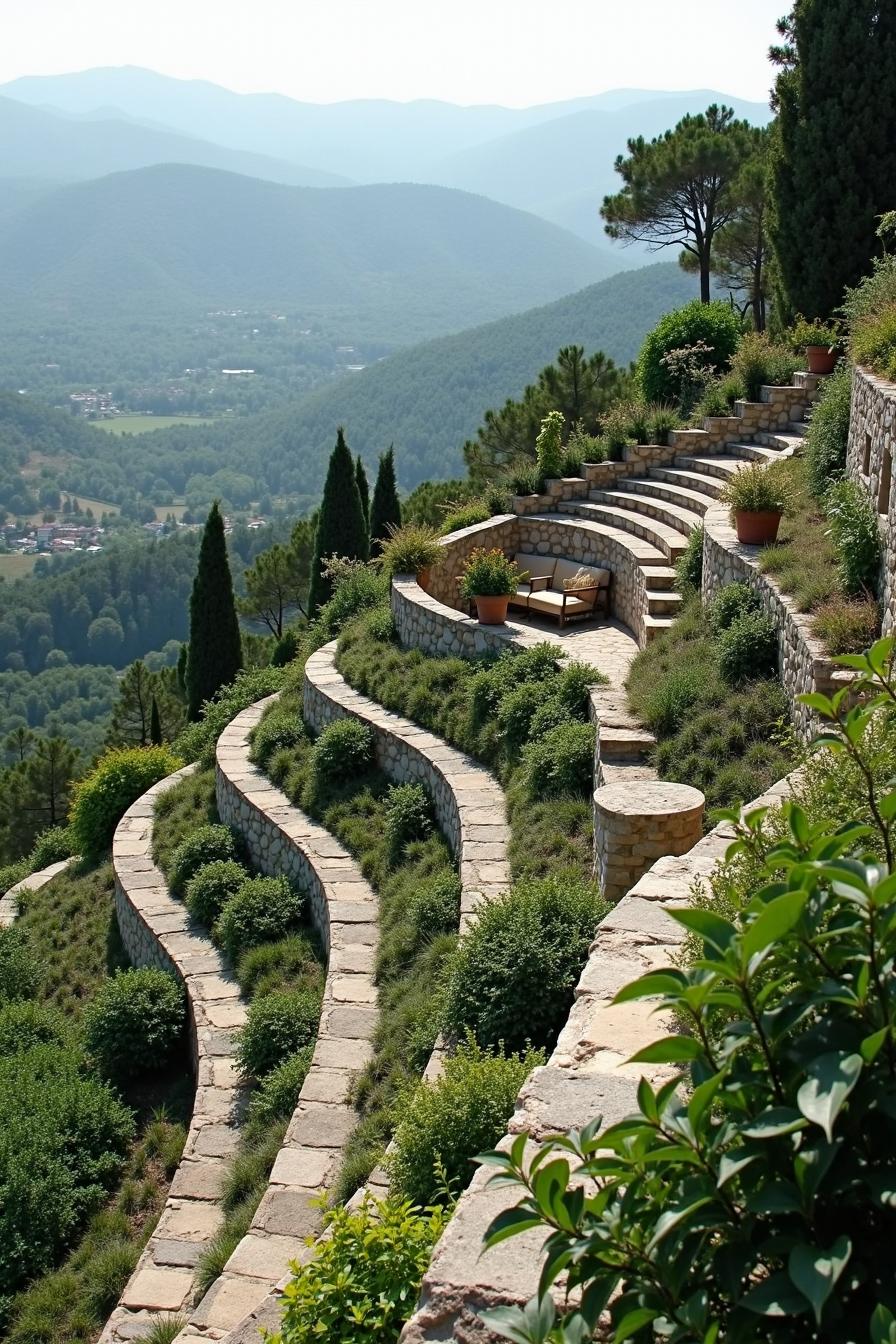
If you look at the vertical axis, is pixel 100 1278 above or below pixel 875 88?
below

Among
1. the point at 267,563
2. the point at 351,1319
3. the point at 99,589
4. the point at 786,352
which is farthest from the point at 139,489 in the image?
the point at 351,1319

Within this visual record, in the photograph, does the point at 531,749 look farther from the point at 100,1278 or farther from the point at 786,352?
the point at 786,352

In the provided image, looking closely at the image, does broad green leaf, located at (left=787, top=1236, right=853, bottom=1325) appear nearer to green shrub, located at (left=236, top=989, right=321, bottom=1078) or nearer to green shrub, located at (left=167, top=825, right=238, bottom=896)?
green shrub, located at (left=236, top=989, right=321, bottom=1078)

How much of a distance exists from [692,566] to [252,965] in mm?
5359

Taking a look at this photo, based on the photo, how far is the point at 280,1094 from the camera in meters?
8.32

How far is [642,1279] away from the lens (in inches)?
89.5

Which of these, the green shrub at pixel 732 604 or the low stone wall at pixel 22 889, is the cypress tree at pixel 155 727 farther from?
the green shrub at pixel 732 604

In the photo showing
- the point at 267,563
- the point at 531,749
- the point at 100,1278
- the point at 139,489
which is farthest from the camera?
the point at 139,489

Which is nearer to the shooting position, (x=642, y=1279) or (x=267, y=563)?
(x=642, y=1279)

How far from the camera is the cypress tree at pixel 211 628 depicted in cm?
2200

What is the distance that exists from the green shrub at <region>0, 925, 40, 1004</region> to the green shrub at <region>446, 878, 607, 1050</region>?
23.6 ft

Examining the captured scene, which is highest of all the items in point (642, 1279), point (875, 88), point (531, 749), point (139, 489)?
point (875, 88)

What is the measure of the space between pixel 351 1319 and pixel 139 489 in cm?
18604

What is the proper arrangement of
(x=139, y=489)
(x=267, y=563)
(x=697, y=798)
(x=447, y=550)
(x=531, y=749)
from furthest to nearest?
1. (x=139, y=489)
2. (x=267, y=563)
3. (x=447, y=550)
4. (x=531, y=749)
5. (x=697, y=798)
